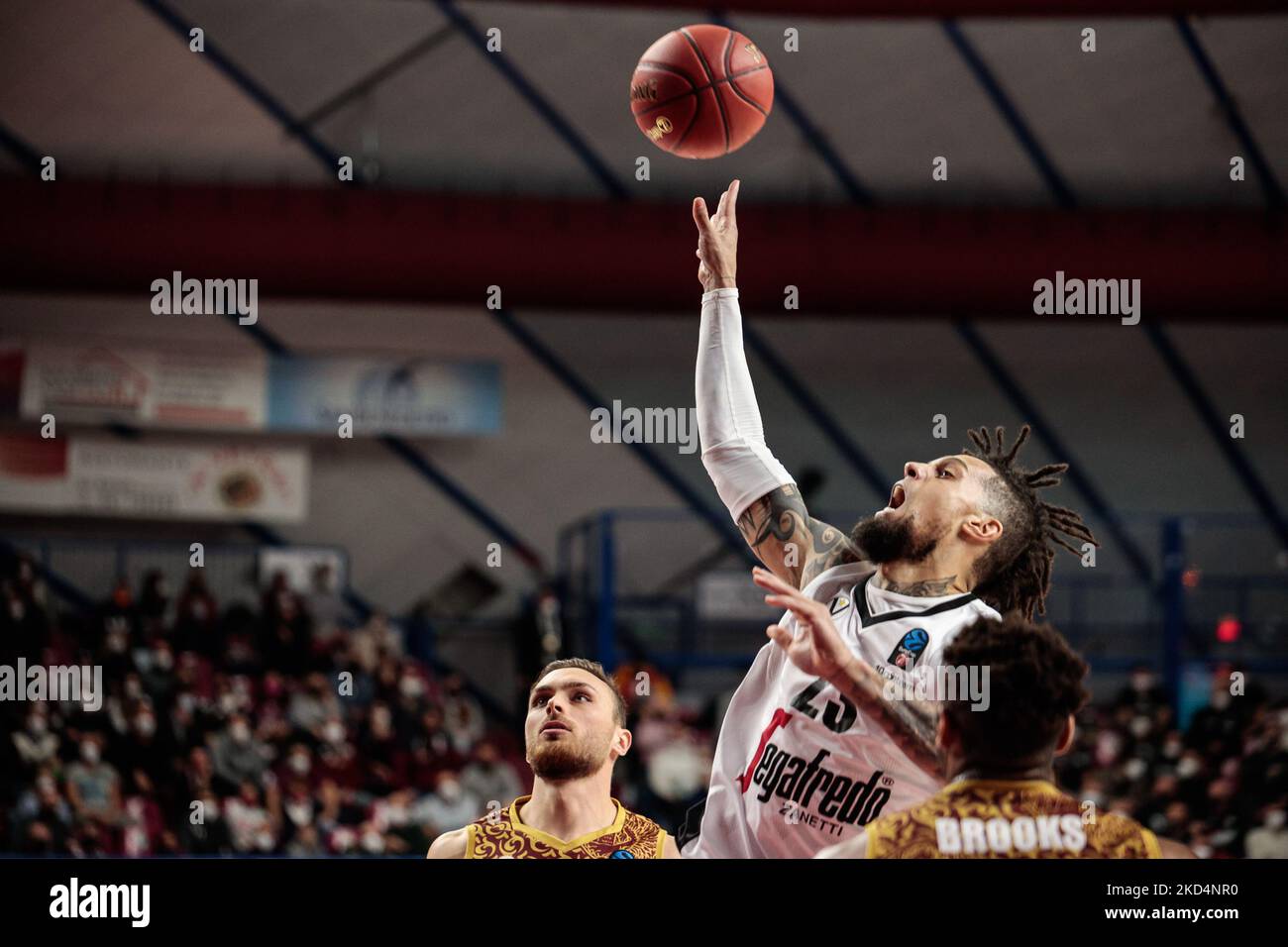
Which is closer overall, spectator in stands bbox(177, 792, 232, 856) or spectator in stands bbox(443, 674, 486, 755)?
spectator in stands bbox(177, 792, 232, 856)

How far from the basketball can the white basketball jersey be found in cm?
191

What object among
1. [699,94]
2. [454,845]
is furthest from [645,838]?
[699,94]

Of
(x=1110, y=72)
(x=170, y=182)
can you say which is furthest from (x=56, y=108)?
(x=1110, y=72)

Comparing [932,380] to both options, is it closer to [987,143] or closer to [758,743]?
[987,143]

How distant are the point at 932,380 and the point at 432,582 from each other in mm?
5944

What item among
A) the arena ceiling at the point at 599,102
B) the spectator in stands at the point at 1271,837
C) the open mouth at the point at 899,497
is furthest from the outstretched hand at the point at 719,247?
the arena ceiling at the point at 599,102

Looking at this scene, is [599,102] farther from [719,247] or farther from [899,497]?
[899,497]

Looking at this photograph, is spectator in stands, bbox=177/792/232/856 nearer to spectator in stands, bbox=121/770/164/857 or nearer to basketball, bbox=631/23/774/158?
spectator in stands, bbox=121/770/164/857

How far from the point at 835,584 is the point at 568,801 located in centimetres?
96

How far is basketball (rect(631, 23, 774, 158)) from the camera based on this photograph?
528 centimetres

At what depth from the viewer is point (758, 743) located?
4.06 meters

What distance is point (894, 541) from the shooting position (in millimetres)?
4090

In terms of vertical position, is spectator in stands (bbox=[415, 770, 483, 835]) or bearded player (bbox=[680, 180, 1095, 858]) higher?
bearded player (bbox=[680, 180, 1095, 858])

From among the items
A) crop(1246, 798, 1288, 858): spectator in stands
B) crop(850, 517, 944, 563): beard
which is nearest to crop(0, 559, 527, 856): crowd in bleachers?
crop(1246, 798, 1288, 858): spectator in stands
